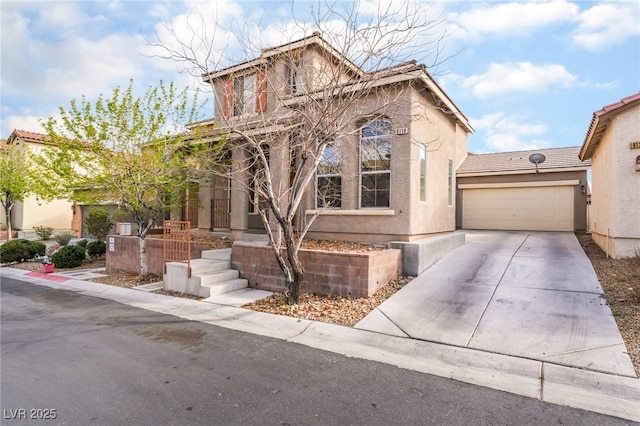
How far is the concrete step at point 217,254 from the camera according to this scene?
409 inches

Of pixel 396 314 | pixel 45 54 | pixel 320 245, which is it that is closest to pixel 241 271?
pixel 320 245

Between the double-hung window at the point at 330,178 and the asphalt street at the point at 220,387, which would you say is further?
the double-hung window at the point at 330,178

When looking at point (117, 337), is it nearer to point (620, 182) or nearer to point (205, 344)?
point (205, 344)

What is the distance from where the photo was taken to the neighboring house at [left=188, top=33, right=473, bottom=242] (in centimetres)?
889

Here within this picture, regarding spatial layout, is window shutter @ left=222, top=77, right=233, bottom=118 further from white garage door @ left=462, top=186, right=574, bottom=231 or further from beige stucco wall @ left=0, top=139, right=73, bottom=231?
beige stucco wall @ left=0, top=139, right=73, bottom=231

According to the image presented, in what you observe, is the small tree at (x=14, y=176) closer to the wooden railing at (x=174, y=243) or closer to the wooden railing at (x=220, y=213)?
the wooden railing at (x=220, y=213)

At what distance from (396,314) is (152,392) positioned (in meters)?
4.32

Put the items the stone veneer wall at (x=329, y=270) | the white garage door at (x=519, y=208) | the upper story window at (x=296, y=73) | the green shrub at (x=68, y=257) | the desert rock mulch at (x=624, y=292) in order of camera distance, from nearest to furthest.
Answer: the desert rock mulch at (x=624, y=292) → the stone veneer wall at (x=329, y=270) → the upper story window at (x=296, y=73) → the green shrub at (x=68, y=257) → the white garage door at (x=519, y=208)

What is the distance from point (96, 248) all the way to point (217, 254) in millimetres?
7982

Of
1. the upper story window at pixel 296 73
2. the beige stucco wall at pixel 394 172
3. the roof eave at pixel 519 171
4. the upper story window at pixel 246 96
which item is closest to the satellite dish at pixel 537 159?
the roof eave at pixel 519 171

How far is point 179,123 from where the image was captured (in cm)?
1098

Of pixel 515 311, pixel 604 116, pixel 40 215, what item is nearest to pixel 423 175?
pixel 604 116

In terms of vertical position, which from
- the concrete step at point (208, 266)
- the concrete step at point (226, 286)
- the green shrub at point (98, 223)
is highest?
the green shrub at point (98, 223)

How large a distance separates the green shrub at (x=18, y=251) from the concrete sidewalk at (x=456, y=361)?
11.7m
